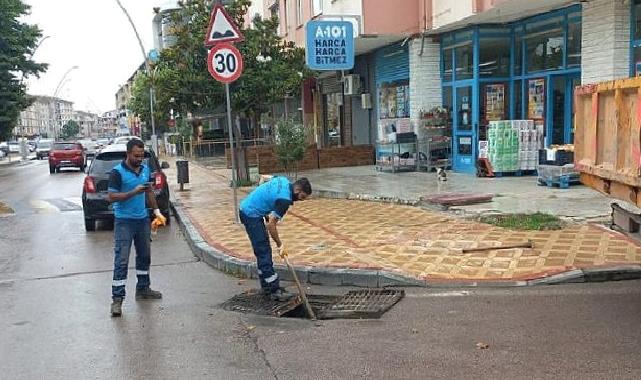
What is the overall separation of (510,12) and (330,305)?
9.55 m

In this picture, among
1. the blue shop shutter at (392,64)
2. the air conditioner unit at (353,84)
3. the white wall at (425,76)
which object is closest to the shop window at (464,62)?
the white wall at (425,76)

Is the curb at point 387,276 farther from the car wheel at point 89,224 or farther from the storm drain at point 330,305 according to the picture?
the car wheel at point 89,224

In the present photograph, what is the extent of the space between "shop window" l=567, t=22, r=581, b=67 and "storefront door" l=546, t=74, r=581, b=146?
31 cm

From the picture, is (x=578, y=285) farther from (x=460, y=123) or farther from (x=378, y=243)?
(x=460, y=123)

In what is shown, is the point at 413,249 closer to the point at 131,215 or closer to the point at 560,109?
the point at 131,215

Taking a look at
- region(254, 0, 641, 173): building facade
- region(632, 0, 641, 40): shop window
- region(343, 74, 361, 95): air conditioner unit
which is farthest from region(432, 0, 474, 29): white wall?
region(343, 74, 361, 95): air conditioner unit

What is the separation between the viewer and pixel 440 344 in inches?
196

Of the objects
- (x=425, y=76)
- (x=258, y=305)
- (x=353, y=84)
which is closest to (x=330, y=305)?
(x=258, y=305)

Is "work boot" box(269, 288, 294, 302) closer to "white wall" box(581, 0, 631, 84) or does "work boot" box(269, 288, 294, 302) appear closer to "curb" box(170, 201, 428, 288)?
"curb" box(170, 201, 428, 288)

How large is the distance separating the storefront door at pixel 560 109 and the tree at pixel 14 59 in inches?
1390

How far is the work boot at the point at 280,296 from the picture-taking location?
6387mm

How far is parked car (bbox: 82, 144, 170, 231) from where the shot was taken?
11727 millimetres

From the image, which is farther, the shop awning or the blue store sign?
the blue store sign

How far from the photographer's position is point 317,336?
5285 millimetres
